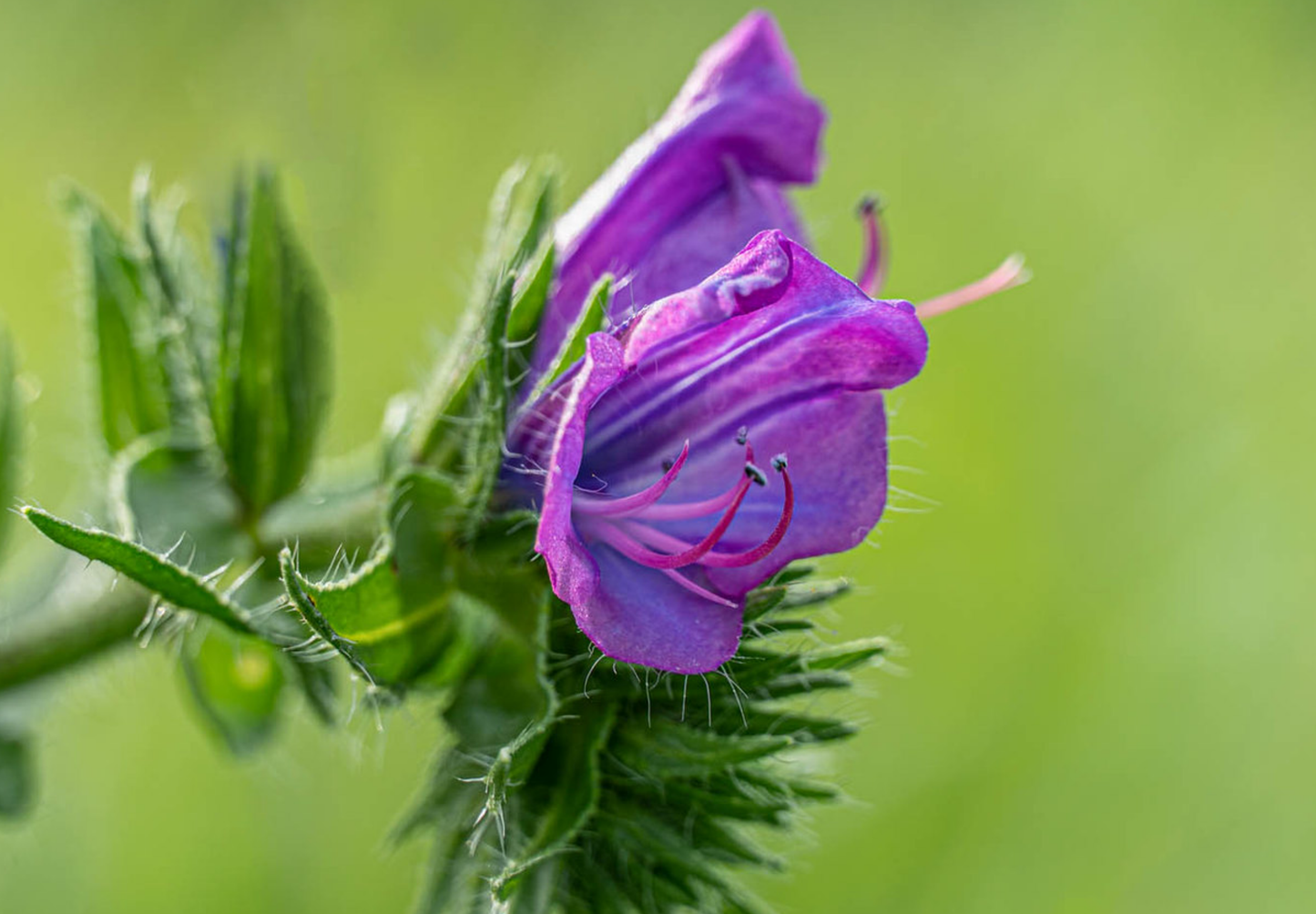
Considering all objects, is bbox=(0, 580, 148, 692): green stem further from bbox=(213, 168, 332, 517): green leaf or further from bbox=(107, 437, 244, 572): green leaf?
bbox=(213, 168, 332, 517): green leaf

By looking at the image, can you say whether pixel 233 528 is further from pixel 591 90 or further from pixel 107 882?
pixel 591 90

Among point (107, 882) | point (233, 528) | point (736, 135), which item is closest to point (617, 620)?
point (736, 135)

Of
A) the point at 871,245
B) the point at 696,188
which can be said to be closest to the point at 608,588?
the point at 696,188

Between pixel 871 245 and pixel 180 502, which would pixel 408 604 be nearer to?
pixel 180 502

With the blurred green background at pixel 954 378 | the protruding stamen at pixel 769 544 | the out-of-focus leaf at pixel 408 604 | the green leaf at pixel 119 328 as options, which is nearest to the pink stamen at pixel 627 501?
the protruding stamen at pixel 769 544

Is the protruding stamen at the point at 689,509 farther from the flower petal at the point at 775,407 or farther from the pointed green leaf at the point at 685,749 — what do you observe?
the pointed green leaf at the point at 685,749
